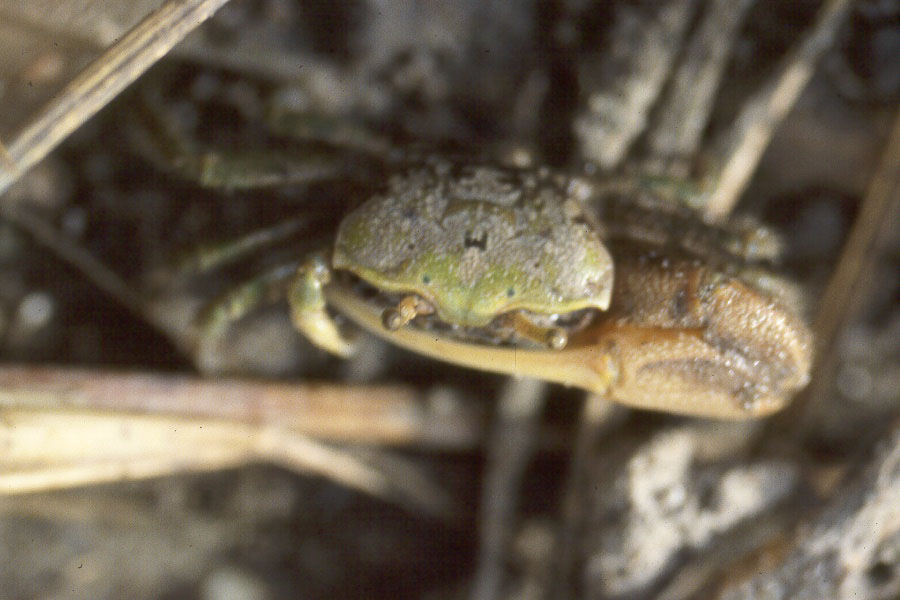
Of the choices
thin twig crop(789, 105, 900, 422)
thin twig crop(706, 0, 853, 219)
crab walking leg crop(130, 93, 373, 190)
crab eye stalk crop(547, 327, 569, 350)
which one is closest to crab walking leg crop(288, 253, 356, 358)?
crab walking leg crop(130, 93, 373, 190)

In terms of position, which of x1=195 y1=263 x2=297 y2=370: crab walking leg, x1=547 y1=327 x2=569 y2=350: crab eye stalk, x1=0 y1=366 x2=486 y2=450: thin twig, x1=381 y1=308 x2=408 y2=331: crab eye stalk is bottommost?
x1=0 y1=366 x2=486 y2=450: thin twig

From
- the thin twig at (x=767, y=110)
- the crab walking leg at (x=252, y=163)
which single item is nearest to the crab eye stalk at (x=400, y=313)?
the crab walking leg at (x=252, y=163)

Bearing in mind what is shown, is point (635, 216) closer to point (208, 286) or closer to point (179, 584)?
point (208, 286)

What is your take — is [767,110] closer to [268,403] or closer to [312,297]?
[312,297]

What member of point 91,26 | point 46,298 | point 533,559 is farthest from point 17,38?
point 533,559

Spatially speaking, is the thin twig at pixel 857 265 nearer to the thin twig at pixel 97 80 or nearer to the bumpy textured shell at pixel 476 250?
the bumpy textured shell at pixel 476 250

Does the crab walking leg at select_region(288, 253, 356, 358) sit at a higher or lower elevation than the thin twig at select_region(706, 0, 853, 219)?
lower

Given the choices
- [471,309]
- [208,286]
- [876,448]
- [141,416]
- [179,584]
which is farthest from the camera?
[179,584]

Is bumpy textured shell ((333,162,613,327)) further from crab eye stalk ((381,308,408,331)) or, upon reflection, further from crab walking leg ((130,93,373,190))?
crab walking leg ((130,93,373,190))
